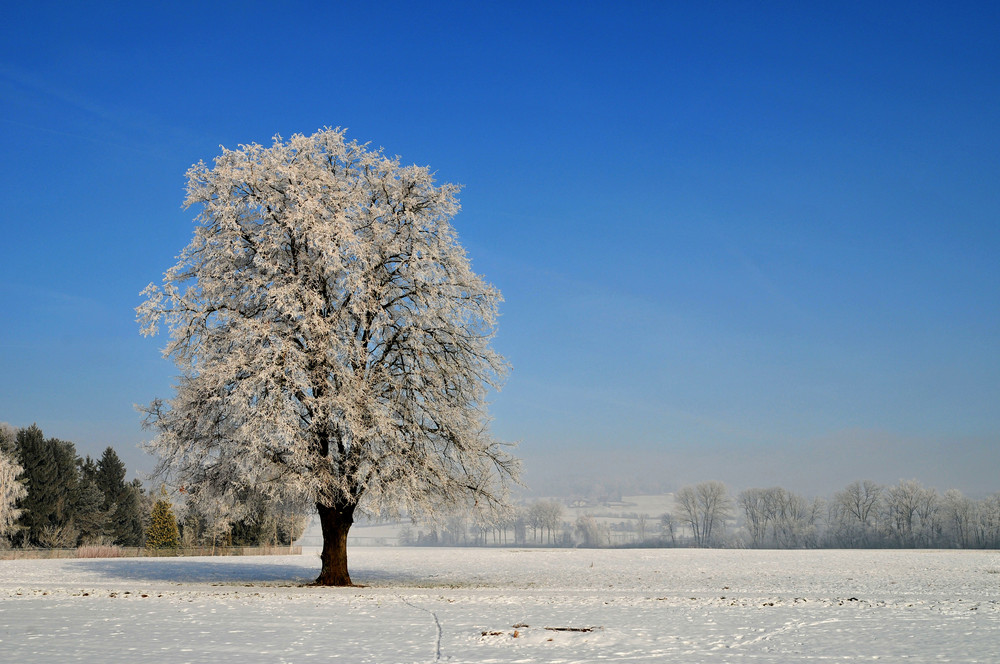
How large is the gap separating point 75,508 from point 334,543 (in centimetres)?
5560

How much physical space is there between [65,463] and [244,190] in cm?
5813

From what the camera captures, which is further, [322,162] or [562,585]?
[562,585]

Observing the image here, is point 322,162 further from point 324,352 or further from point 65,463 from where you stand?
point 65,463

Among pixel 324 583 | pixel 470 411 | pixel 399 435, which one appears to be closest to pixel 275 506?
pixel 324 583

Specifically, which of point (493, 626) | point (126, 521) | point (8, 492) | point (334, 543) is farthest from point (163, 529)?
point (493, 626)

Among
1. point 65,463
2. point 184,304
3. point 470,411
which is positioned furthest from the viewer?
point 65,463

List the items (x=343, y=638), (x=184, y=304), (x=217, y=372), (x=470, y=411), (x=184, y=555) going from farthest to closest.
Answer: (x=184, y=555)
(x=470, y=411)
(x=184, y=304)
(x=217, y=372)
(x=343, y=638)

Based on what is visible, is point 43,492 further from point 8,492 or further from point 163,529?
point 163,529

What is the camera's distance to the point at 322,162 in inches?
914

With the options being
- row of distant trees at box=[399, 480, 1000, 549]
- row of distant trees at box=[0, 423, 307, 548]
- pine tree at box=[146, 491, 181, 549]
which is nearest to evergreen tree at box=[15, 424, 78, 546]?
row of distant trees at box=[0, 423, 307, 548]

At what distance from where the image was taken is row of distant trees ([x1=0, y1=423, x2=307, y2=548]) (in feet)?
185

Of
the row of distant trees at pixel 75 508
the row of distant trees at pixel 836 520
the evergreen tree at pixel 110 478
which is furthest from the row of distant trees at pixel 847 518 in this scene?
the evergreen tree at pixel 110 478

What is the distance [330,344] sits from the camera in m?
20.4

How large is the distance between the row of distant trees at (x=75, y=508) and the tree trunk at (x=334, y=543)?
106ft
